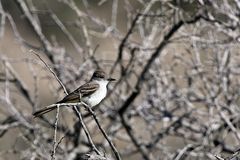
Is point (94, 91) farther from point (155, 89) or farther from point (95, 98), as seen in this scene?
point (155, 89)

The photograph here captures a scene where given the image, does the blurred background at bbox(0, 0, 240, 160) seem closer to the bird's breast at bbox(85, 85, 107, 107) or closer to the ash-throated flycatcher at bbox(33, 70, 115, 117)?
A: the ash-throated flycatcher at bbox(33, 70, 115, 117)

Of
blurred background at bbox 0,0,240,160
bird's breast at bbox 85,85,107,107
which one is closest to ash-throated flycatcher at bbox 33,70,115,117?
bird's breast at bbox 85,85,107,107

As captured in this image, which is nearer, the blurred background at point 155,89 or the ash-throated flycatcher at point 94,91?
the ash-throated flycatcher at point 94,91

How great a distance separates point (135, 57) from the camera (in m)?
6.46

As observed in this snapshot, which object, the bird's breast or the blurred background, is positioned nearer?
the bird's breast

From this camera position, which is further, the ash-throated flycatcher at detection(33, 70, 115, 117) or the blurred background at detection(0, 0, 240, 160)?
the blurred background at detection(0, 0, 240, 160)

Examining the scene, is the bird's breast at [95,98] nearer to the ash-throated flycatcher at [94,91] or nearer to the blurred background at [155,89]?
the ash-throated flycatcher at [94,91]

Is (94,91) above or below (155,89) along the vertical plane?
above

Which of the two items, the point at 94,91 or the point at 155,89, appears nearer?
the point at 94,91

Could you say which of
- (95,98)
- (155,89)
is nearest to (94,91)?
(95,98)

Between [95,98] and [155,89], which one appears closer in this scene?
[95,98]

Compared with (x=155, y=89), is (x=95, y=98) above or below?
above

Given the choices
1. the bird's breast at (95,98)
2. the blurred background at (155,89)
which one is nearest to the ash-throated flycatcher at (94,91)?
the bird's breast at (95,98)

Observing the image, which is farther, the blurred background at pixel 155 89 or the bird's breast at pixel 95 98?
the blurred background at pixel 155 89
